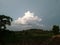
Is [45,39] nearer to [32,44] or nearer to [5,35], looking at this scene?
[32,44]

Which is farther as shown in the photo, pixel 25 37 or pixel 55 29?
pixel 55 29

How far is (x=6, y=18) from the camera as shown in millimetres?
42375

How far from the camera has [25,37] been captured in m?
49.2

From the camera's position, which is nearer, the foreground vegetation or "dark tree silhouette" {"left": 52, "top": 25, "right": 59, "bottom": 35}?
the foreground vegetation

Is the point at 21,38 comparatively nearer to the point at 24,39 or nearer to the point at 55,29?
the point at 24,39

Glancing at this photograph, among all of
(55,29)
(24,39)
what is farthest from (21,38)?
(55,29)

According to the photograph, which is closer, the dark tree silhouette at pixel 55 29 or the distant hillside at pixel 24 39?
the distant hillside at pixel 24 39

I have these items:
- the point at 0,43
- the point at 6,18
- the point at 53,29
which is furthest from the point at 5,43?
the point at 53,29

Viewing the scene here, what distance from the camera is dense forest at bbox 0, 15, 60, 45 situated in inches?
1665

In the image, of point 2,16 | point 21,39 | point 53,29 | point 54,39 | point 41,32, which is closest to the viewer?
point 2,16

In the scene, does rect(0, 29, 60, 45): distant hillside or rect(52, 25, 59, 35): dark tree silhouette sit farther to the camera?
rect(52, 25, 59, 35): dark tree silhouette

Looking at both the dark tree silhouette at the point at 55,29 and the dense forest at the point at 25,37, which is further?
the dark tree silhouette at the point at 55,29

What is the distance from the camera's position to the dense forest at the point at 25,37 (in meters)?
42.3

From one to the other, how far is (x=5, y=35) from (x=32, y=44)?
8.25 meters
